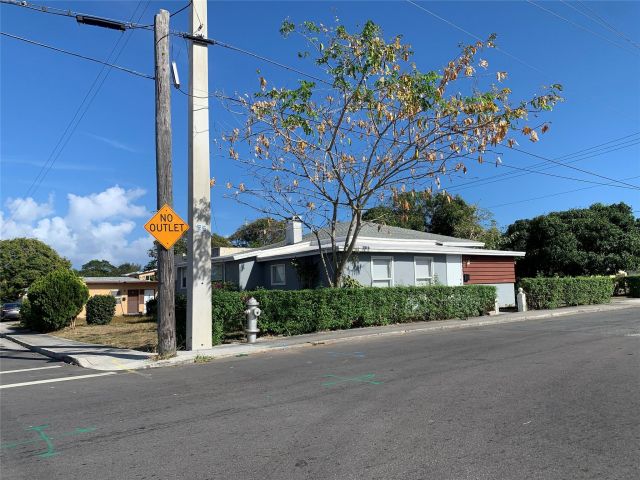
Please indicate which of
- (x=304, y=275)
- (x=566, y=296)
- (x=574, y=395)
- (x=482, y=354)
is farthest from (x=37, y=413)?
(x=566, y=296)

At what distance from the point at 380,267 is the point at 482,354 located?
10.2 m

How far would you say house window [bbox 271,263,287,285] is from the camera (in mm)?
23562

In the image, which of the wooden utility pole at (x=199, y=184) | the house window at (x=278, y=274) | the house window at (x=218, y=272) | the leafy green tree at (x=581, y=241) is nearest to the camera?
the wooden utility pole at (x=199, y=184)

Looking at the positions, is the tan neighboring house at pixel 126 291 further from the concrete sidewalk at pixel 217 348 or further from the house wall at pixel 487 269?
the house wall at pixel 487 269

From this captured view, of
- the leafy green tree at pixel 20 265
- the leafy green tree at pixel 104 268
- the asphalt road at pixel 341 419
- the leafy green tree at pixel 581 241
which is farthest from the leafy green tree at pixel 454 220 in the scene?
the leafy green tree at pixel 104 268

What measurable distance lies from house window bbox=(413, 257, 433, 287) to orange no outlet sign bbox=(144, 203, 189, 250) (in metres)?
12.3

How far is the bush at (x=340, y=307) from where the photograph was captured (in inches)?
579

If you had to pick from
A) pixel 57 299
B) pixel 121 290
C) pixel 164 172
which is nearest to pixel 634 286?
pixel 164 172

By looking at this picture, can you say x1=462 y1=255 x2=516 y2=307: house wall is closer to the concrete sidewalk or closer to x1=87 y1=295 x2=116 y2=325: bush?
the concrete sidewalk

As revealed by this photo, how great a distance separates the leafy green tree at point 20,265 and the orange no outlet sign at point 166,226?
47.5m

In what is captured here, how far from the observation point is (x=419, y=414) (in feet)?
20.4

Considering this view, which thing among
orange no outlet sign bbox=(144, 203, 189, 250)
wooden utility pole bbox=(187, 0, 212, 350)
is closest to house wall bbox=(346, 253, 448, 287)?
wooden utility pole bbox=(187, 0, 212, 350)

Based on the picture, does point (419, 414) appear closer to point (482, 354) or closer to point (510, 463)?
point (510, 463)

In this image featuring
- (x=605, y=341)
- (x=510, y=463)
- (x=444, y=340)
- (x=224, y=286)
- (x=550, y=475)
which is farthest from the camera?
(x=224, y=286)
